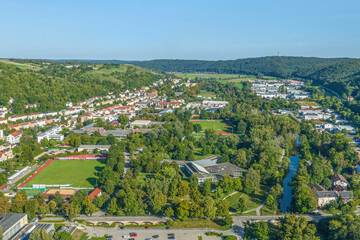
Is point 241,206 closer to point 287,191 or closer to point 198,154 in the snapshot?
point 287,191

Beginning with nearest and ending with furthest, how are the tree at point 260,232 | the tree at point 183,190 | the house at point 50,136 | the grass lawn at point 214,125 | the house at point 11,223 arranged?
the house at point 11,223
the tree at point 260,232
the tree at point 183,190
the house at point 50,136
the grass lawn at point 214,125

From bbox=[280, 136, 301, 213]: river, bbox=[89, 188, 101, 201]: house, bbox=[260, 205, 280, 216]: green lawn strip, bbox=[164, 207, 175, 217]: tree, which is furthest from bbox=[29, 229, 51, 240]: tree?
bbox=[280, 136, 301, 213]: river

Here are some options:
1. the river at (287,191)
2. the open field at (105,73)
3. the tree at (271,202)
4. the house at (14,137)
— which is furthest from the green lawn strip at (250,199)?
the open field at (105,73)

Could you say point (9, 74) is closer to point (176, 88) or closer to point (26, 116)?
point (26, 116)

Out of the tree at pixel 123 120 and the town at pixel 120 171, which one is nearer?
the town at pixel 120 171

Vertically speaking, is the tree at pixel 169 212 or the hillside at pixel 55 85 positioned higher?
the hillside at pixel 55 85

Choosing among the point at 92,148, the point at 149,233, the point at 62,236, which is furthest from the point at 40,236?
the point at 92,148

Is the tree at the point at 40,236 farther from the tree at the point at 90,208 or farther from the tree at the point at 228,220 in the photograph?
the tree at the point at 228,220
